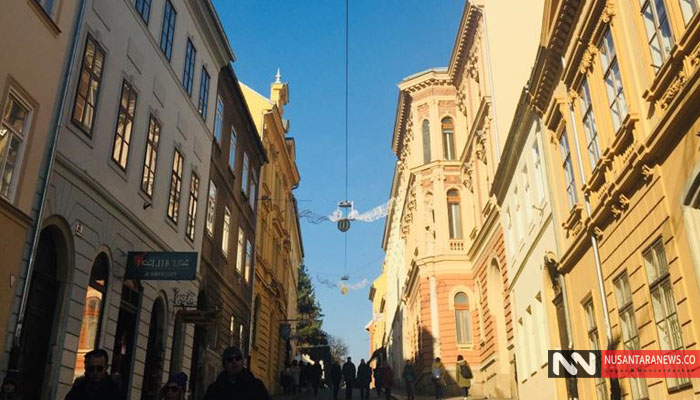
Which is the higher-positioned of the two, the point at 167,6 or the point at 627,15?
the point at 167,6

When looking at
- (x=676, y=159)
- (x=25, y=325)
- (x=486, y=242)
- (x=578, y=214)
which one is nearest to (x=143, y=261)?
(x=25, y=325)

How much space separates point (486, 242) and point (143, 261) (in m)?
18.3

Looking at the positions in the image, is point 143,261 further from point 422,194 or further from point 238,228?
point 422,194

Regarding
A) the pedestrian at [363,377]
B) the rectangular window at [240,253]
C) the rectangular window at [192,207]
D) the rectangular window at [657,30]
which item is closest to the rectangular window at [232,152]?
the rectangular window at [240,253]

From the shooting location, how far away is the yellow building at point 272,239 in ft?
107

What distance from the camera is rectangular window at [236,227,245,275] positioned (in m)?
26.5

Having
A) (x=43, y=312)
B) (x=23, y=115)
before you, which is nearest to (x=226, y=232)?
(x=43, y=312)

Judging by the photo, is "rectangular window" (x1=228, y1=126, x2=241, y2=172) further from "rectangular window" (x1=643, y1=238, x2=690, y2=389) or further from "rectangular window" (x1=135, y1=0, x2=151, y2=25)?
"rectangular window" (x1=643, y1=238, x2=690, y2=389)

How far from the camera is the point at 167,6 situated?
18.1 meters

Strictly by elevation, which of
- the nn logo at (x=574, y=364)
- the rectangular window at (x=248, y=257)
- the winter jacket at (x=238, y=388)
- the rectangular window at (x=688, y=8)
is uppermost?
the rectangular window at (x=248, y=257)

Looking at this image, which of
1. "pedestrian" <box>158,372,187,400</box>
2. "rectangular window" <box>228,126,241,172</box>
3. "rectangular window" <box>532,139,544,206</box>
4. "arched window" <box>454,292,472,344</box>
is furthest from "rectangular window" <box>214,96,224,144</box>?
"arched window" <box>454,292,472,344</box>

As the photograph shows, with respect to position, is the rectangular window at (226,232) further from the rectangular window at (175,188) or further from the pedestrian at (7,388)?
the pedestrian at (7,388)

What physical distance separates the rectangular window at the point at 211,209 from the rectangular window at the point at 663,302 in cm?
1444

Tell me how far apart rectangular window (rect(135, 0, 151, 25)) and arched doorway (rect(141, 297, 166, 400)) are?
7300mm
